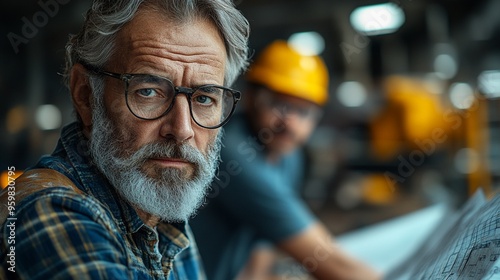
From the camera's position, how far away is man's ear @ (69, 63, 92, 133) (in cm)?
80

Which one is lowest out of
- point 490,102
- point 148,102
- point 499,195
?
point 490,102

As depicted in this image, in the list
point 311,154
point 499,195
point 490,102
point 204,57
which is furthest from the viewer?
point 311,154

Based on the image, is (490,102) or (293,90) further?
(490,102)

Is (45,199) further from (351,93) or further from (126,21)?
(351,93)

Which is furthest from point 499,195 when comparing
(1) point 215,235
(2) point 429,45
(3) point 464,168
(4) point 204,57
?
(2) point 429,45

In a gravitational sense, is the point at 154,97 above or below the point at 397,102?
above

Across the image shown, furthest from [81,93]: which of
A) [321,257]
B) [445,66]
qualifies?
[445,66]

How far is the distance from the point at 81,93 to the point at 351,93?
409 inches

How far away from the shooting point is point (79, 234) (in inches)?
25.6

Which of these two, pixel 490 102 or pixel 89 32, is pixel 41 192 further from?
pixel 490 102

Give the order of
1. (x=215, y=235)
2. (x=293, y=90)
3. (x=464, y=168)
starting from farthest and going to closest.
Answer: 1. (x=464, y=168)
2. (x=293, y=90)
3. (x=215, y=235)

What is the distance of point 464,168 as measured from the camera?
733 centimetres

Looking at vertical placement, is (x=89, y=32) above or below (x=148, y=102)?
above

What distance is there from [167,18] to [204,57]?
74 millimetres
